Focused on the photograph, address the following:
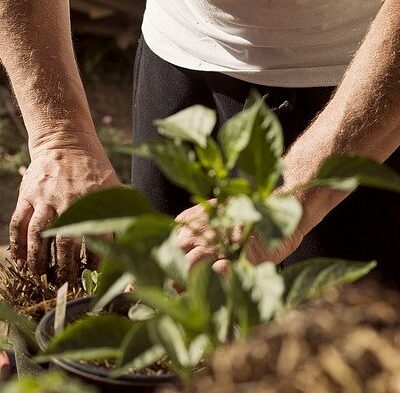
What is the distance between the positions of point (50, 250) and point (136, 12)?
3994 millimetres

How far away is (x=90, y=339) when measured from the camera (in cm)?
75

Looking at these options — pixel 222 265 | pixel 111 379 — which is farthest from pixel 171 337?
pixel 222 265

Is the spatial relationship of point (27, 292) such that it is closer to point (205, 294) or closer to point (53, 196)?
point (53, 196)

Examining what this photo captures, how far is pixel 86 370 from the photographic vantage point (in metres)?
0.77

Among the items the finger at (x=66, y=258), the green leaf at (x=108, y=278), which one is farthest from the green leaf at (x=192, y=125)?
the finger at (x=66, y=258)

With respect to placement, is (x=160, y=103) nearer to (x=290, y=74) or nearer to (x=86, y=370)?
(x=290, y=74)

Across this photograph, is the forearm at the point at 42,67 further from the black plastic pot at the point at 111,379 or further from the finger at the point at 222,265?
the black plastic pot at the point at 111,379

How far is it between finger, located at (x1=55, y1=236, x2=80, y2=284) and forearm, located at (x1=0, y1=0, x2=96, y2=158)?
316 millimetres

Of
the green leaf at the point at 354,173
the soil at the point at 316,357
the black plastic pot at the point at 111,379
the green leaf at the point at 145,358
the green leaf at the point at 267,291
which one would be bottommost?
the black plastic pot at the point at 111,379

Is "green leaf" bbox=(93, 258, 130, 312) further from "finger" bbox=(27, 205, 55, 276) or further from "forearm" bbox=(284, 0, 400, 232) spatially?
"forearm" bbox=(284, 0, 400, 232)

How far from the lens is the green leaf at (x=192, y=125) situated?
2.44 ft

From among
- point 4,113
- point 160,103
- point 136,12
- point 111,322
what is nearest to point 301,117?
point 160,103

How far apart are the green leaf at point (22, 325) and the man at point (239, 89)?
339 millimetres

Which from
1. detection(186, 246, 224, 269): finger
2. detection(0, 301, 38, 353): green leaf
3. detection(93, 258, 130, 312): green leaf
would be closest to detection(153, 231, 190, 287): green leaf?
detection(93, 258, 130, 312): green leaf
